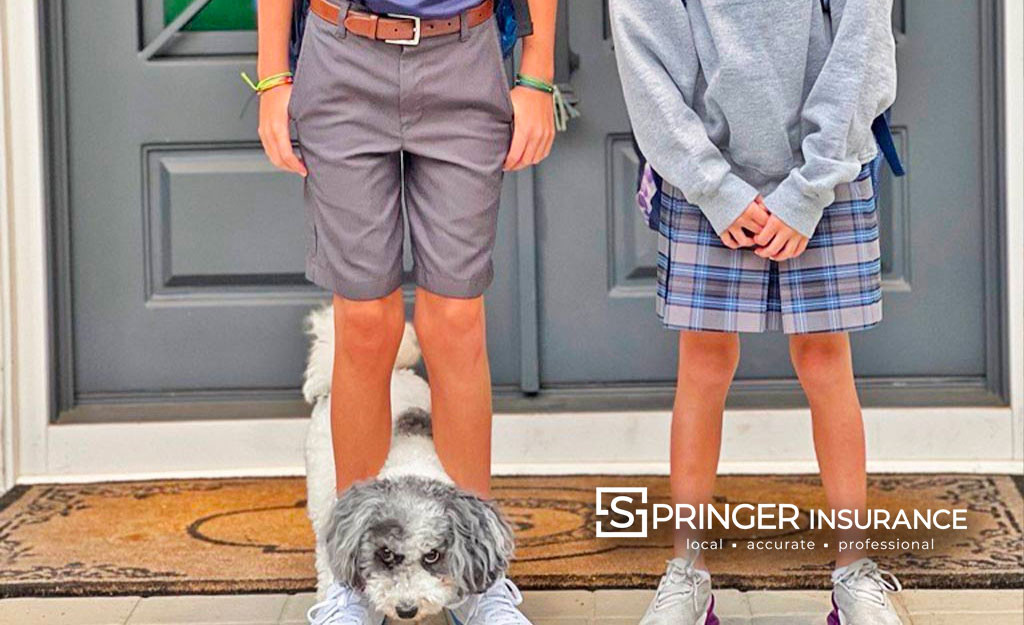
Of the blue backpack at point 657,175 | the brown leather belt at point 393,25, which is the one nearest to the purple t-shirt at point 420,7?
the brown leather belt at point 393,25

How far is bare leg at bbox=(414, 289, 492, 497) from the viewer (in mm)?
2645

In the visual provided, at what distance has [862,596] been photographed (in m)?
2.49

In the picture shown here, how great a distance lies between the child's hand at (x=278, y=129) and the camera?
263cm

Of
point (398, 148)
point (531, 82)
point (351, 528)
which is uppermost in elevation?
point (531, 82)

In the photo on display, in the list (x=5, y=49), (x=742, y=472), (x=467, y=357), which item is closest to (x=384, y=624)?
(x=467, y=357)

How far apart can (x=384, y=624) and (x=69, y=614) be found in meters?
0.62

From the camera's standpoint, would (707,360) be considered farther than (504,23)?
No

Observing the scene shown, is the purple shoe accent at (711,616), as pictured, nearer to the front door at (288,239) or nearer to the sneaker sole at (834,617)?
the sneaker sole at (834,617)

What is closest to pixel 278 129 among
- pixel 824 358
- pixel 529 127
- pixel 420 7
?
pixel 420 7

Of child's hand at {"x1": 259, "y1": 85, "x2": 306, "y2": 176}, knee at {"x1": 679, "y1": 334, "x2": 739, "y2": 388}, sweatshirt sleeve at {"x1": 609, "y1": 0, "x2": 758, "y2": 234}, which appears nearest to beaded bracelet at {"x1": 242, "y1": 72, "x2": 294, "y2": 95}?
child's hand at {"x1": 259, "y1": 85, "x2": 306, "y2": 176}

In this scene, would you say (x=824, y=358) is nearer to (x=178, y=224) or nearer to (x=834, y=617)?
(x=834, y=617)

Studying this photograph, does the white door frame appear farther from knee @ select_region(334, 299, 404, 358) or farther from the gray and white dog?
the gray and white dog

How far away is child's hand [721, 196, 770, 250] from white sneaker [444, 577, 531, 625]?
69cm

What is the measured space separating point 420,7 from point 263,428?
1.53 metres
